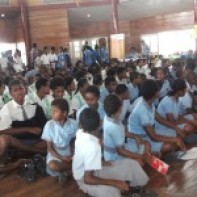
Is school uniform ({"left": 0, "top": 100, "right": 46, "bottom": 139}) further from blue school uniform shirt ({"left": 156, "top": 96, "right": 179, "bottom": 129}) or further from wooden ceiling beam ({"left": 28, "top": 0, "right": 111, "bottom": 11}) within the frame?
wooden ceiling beam ({"left": 28, "top": 0, "right": 111, "bottom": 11})

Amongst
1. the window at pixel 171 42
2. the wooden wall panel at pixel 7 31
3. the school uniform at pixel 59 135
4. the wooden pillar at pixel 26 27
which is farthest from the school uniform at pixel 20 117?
the window at pixel 171 42

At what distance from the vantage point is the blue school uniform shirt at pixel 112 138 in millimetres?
2792

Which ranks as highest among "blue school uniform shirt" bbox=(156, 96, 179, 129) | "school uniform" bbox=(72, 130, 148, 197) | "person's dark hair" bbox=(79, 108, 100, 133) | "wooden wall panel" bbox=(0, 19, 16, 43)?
"wooden wall panel" bbox=(0, 19, 16, 43)

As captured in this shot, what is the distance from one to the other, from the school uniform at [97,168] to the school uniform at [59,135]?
0.55m

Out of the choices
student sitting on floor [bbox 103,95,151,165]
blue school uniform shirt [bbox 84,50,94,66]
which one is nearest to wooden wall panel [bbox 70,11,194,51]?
blue school uniform shirt [bbox 84,50,94,66]

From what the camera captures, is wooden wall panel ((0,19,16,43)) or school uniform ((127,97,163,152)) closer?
school uniform ((127,97,163,152))

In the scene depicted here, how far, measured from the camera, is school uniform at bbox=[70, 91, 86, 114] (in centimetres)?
430

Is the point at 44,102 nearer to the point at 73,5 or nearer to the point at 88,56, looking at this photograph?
the point at 88,56

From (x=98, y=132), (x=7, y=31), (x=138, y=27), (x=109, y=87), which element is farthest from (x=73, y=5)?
(x=98, y=132)

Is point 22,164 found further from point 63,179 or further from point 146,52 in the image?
point 146,52

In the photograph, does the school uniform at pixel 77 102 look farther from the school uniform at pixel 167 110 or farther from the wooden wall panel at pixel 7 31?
the wooden wall panel at pixel 7 31

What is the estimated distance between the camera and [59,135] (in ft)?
10.4

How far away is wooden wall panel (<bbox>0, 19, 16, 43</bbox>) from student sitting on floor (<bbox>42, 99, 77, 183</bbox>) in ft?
36.5

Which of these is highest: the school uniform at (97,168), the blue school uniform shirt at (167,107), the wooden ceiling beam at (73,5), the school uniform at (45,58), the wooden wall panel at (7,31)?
the wooden ceiling beam at (73,5)
